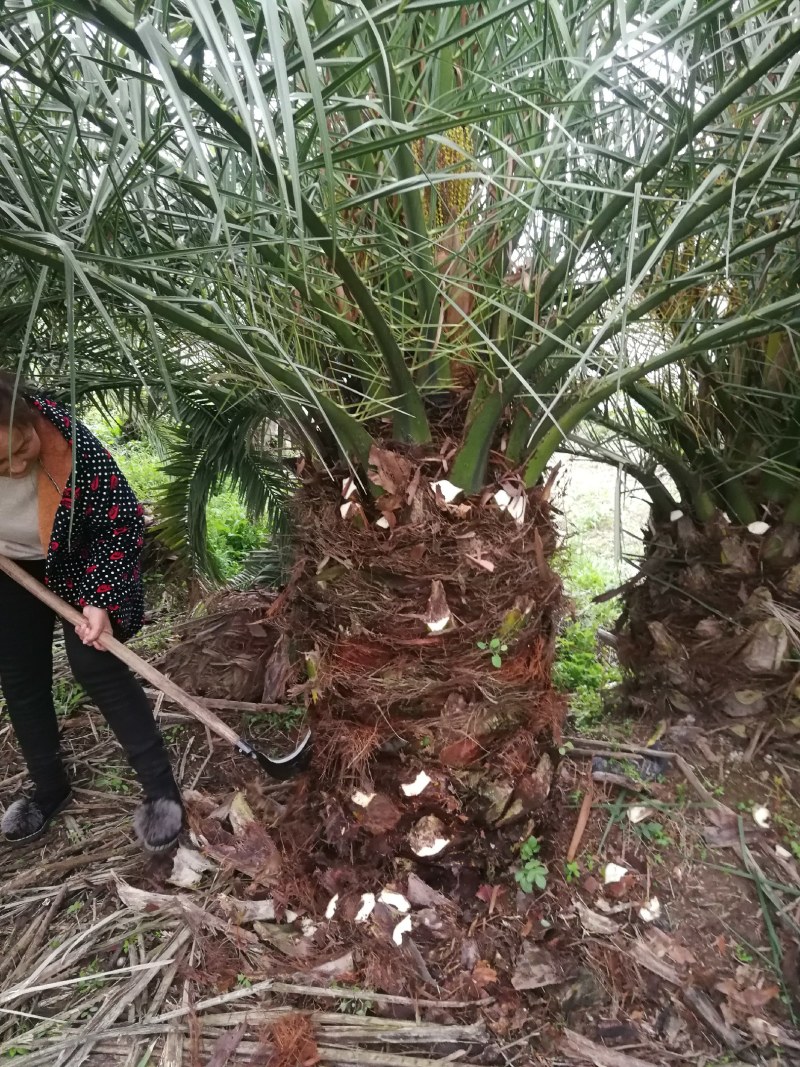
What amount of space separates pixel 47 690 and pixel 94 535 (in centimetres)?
49

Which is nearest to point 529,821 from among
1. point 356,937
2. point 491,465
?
point 356,937

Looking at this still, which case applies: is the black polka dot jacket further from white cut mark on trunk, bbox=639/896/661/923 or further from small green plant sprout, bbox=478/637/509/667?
white cut mark on trunk, bbox=639/896/661/923

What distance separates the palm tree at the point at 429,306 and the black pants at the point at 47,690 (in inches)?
17.1

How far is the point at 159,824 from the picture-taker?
5.31 feet

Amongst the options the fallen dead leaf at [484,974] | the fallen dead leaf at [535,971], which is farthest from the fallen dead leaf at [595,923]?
the fallen dead leaf at [484,974]

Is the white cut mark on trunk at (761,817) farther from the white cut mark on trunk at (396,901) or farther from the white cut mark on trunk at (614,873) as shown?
the white cut mark on trunk at (396,901)

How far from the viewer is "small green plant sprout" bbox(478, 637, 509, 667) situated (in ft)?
4.27

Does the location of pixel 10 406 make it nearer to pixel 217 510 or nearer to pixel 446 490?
pixel 446 490

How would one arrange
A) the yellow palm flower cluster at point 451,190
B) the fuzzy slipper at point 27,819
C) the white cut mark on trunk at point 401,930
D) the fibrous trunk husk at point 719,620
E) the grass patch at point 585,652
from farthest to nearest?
the grass patch at point 585,652 < the fuzzy slipper at point 27,819 < the fibrous trunk husk at point 719,620 < the white cut mark on trunk at point 401,930 < the yellow palm flower cluster at point 451,190

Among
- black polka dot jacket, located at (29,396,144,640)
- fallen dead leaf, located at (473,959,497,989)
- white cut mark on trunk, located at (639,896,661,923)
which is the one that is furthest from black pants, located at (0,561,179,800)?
white cut mark on trunk, located at (639,896,661,923)

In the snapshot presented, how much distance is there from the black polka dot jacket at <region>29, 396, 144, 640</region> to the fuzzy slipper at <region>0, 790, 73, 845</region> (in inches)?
23.2

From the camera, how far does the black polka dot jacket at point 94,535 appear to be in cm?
144

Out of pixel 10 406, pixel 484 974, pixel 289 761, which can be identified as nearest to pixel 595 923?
pixel 484 974

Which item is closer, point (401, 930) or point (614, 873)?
point (401, 930)
